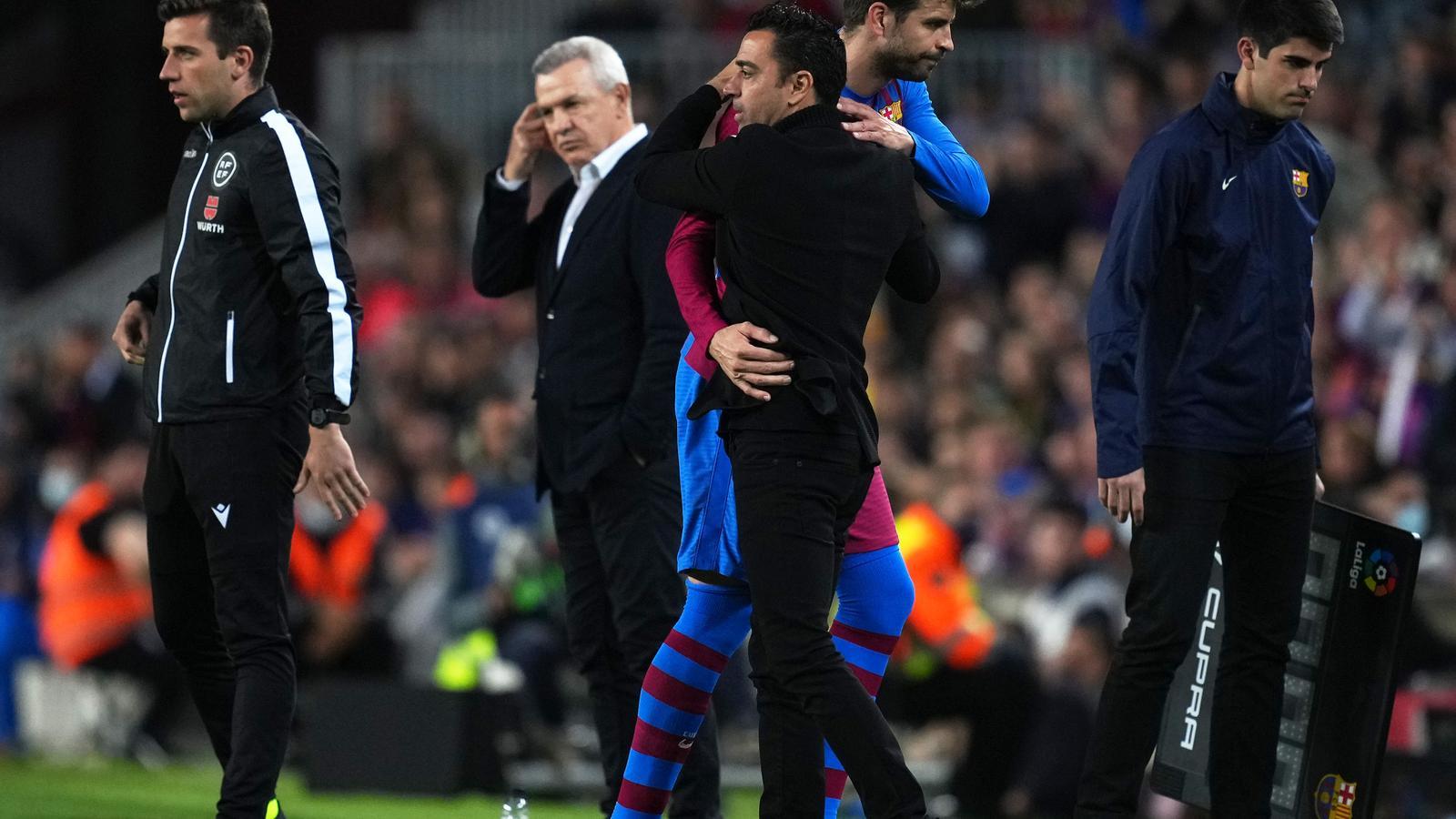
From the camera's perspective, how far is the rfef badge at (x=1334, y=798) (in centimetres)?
580

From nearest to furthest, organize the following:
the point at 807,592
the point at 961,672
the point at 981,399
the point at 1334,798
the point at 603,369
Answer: the point at 807,592 < the point at 1334,798 < the point at 603,369 < the point at 961,672 < the point at 981,399

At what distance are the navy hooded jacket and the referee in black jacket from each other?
1965 millimetres

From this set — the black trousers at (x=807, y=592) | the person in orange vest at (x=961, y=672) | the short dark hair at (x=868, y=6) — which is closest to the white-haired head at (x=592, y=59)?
the short dark hair at (x=868, y=6)

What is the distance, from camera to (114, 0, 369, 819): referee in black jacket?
214 inches

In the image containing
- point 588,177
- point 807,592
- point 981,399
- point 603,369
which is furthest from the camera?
point 981,399

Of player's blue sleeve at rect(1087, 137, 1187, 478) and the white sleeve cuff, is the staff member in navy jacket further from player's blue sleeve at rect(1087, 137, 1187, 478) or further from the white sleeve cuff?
the white sleeve cuff

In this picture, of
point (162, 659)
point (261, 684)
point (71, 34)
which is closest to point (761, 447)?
point (261, 684)

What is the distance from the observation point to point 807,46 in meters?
4.95

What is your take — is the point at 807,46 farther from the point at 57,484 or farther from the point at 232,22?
the point at 57,484

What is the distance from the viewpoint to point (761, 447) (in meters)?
4.92

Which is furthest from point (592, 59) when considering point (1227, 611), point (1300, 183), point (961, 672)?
point (961, 672)

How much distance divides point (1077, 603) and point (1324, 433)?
1.39 metres

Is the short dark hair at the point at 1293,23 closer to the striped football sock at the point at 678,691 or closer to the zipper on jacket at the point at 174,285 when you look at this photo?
the striped football sock at the point at 678,691

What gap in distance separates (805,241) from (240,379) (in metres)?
1.63
